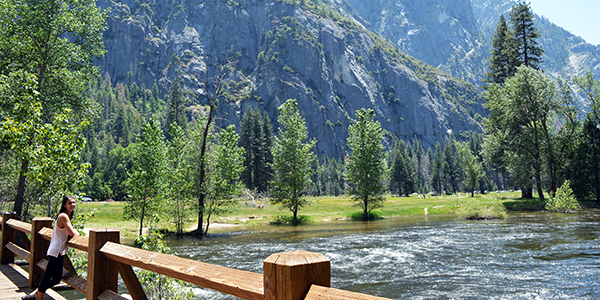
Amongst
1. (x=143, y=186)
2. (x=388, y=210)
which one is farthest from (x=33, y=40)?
(x=388, y=210)

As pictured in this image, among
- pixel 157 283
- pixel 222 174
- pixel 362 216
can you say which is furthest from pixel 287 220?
pixel 157 283

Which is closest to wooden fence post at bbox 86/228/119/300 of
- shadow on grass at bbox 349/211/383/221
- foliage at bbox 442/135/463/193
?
shadow on grass at bbox 349/211/383/221

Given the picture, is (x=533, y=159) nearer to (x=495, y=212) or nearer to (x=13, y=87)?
(x=495, y=212)

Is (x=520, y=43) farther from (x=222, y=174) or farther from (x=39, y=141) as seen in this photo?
(x=39, y=141)

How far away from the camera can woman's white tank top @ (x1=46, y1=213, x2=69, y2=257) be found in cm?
659

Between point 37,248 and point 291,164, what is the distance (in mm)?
34620

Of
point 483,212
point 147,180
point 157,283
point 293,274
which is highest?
point 147,180

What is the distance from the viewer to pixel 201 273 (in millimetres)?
3123

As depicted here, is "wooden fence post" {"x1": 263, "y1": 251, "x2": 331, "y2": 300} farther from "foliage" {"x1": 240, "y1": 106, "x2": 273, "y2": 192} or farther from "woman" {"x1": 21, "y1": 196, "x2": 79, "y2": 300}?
"foliage" {"x1": 240, "y1": 106, "x2": 273, "y2": 192}

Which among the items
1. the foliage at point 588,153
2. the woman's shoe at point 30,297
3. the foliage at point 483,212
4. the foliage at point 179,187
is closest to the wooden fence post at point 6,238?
the woman's shoe at point 30,297

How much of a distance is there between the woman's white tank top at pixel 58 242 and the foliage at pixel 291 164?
114 feet

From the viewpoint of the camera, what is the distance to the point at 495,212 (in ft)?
114

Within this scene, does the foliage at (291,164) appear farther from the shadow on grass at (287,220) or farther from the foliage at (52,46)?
the foliage at (52,46)

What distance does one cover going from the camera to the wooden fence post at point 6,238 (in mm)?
10431
